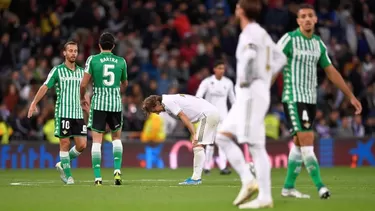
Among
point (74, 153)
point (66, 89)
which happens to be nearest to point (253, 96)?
point (66, 89)

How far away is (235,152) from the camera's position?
11.7 m

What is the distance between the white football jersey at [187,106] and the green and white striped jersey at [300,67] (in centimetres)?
393

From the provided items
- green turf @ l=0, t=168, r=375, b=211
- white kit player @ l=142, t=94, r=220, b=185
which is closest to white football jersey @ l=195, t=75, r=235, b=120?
white kit player @ l=142, t=94, r=220, b=185

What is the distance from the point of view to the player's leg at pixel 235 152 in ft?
37.4

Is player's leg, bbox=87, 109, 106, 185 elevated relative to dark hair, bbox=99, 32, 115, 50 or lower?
lower

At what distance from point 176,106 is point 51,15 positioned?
14.7m

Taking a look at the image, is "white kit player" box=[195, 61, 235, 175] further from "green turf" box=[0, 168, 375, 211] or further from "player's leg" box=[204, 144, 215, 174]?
"green turf" box=[0, 168, 375, 211]

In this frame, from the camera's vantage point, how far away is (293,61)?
41.9 feet

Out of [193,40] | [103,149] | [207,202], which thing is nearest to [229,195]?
[207,202]

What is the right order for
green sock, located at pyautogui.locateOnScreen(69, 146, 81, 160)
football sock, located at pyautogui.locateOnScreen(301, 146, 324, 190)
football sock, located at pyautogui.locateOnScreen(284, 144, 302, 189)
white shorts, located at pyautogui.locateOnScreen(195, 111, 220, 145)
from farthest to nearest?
green sock, located at pyautogui.locateOnScreen(69, 146, 81, 160) → white shorts, located at pyautogui.locateOnScreen(195, 111, 220, 145) → football sock, located at pyautogui.locateOnScreen(284, 144, 302, 189) → football sock, located at pyautogui.locateOnScreen(301, 146, 324, 190)

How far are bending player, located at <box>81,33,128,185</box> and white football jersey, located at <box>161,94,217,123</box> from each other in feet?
2.82

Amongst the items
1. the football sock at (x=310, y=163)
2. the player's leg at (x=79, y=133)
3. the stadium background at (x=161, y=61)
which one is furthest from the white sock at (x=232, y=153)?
the stadium background at (x=161, y=61)

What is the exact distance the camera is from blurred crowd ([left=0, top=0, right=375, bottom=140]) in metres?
27.3

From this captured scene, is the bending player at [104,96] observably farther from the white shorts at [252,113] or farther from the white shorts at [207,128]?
the white shorts at [252,113]
